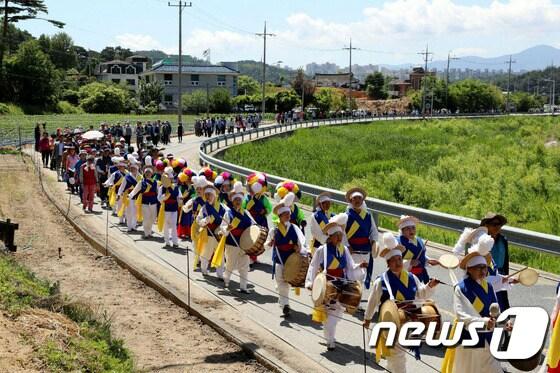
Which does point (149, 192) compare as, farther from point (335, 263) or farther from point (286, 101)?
point (286, 101)

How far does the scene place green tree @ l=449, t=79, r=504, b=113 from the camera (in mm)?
131125

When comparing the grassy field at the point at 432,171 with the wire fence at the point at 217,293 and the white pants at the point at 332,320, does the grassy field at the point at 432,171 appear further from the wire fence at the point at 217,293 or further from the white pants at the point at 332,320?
the white pants at the point at 332,320

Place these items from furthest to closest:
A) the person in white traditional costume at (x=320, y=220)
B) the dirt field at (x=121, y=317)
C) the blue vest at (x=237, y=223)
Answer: the blue vest at (x=237, y=223), the person in white traditional costume at (x=320, y=220), the dirt field at (x=121, y=317)

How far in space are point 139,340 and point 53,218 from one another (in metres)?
11.7

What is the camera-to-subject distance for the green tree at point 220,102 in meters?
94.3

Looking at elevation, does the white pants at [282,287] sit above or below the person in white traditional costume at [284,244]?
below

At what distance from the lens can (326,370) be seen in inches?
326

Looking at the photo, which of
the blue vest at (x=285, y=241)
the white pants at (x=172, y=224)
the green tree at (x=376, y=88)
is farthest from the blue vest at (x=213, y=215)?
the green tree at (x=376, y=88)

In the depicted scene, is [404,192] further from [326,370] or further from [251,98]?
[251,98]

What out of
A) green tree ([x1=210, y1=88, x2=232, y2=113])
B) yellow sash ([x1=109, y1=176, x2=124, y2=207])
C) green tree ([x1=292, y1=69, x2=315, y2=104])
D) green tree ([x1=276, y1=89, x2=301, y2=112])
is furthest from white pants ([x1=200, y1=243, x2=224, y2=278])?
green tree ([x1=292, y1=69, x2=315, y2=104])

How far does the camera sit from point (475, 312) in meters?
6.77

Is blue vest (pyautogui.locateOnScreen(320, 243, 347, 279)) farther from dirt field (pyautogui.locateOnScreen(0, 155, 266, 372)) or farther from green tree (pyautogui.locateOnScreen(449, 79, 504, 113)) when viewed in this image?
green tree (pyautogui.locateOnScreen(449, 79, 504, 113))

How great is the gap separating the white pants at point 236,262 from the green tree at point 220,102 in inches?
3272

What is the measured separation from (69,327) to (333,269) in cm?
317
